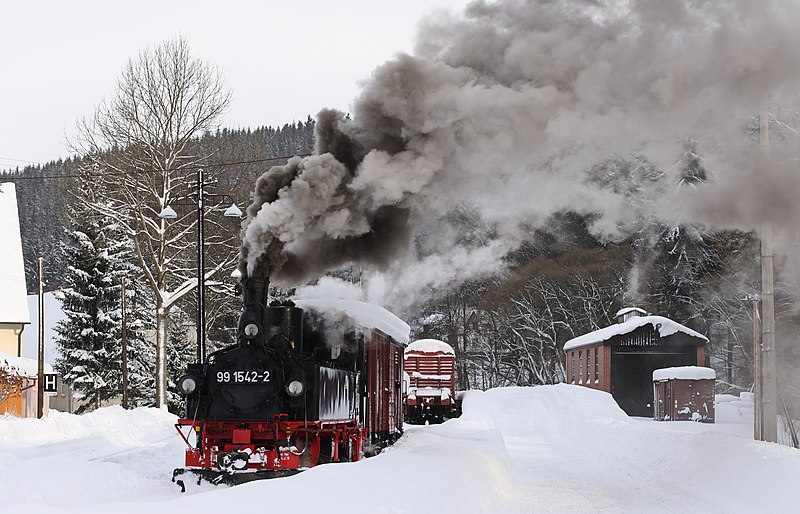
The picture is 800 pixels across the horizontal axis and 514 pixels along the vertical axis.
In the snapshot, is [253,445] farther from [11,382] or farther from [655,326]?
[655,326]

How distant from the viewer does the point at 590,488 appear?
51.8 feet

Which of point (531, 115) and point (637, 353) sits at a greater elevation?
point (531, 115)

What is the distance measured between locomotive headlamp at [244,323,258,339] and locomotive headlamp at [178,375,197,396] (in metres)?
1.10

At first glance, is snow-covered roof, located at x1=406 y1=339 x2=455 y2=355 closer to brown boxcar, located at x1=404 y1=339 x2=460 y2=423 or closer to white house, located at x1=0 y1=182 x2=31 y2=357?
brown boxcar, located at x1=404 y1=339 x2=460 y2=423

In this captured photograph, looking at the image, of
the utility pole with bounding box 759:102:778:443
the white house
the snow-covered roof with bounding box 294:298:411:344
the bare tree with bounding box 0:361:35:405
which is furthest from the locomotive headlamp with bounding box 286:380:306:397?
the white house

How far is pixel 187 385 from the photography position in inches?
556

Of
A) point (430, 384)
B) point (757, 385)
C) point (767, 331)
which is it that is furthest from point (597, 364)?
point (767, 331)

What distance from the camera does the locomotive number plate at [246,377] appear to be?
45.8 ft

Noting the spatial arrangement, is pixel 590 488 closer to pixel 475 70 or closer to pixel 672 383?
pixel 475 70

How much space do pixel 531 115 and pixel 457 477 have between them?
20.6ft

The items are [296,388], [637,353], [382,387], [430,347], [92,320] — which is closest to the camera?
[296,388]

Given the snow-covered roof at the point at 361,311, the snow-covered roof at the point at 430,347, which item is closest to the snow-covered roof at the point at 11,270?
the snow-covered roof at the point at 430,347

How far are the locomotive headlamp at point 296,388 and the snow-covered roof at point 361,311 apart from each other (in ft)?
6.40

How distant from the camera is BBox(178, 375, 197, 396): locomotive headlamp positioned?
46.3 feet
